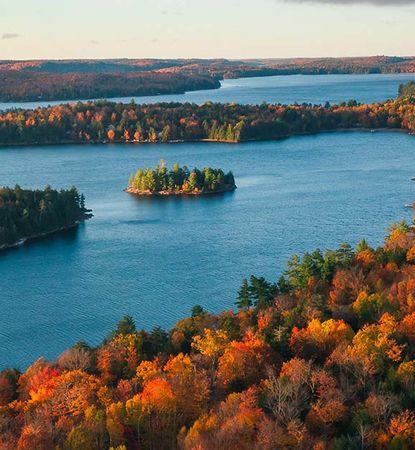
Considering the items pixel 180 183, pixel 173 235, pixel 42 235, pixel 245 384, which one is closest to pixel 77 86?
pixel 180 183

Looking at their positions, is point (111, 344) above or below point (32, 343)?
above

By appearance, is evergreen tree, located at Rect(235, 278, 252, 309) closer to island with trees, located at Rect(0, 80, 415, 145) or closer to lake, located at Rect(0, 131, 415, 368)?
lake, located at Rect(0, 131, 415, 368)

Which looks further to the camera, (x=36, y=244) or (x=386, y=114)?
(x=386, y=114)

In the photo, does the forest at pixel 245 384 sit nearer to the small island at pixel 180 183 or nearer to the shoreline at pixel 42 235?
the shoreline at pixel 42 235

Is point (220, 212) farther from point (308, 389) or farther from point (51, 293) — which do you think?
point (308, 389)

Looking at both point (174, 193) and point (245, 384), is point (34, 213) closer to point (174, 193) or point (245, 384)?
point (174, 193)

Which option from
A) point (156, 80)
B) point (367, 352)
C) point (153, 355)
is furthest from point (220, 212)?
point (156, 80)
